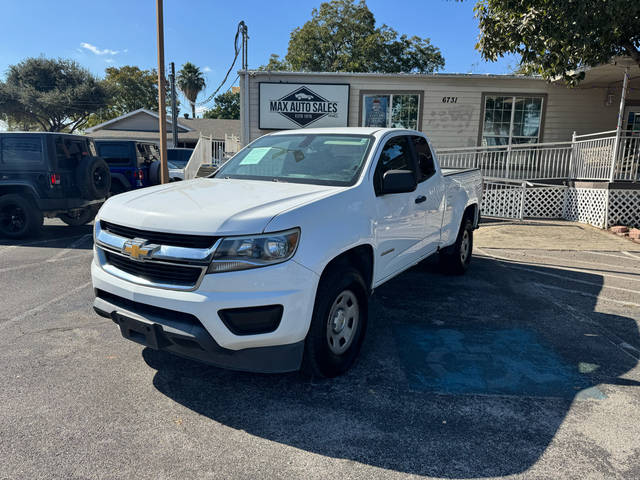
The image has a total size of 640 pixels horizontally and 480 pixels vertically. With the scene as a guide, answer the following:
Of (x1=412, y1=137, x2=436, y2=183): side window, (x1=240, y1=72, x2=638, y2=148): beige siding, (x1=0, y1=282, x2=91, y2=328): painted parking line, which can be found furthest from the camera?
(x1=240, y1=72, x2=638, y2=148): beige siding

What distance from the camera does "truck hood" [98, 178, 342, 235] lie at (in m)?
2.82

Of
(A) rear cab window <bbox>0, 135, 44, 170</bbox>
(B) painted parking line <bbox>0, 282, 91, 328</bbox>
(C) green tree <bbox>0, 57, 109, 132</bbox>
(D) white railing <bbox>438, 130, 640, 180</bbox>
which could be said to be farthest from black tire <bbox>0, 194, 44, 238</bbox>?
(C) green tree <bbox>0, 57, 109, 132</bbox>

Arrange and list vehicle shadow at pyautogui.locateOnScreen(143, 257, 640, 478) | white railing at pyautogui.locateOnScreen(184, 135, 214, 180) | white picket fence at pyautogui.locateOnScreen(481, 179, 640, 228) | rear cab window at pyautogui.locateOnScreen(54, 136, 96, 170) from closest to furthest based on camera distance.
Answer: vehicle shadow at pyautogui.locateOnScreen(143, 257, 640, 478)
rear cab window at pyautogui.locateOnScreen(54, 136, 96, 170)
white picket fence at pyautogui.locateOnScreen(481, 179, 640, 228)
white railing at pyautogui.locateOnScreen(184, 135, 214, 180)

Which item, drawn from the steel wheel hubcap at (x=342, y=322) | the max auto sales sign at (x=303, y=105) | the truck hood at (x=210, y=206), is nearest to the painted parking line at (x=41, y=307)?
the truck hood at (x=210, y=206)

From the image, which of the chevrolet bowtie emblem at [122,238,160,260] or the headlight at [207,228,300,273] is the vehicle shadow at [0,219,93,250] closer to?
the chevrolet bowtie emblem at [122,238,160,260]

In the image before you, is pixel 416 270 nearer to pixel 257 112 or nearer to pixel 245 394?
pixel 245 394

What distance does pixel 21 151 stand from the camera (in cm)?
853

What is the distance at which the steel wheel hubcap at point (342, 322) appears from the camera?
3.31 meters

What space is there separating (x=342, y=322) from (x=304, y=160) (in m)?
1.61

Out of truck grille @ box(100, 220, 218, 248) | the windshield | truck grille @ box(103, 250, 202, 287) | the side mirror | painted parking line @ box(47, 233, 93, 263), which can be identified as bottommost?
painted parking line @ box(47, 233, 93, 263)

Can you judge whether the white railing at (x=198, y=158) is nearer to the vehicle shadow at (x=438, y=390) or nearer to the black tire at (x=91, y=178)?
the black tire at (x=91, y=178)

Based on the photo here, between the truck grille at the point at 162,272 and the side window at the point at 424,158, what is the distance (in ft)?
9.46

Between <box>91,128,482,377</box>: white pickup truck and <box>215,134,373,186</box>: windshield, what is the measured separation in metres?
0.02

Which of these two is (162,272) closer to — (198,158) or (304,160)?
(304,160)
